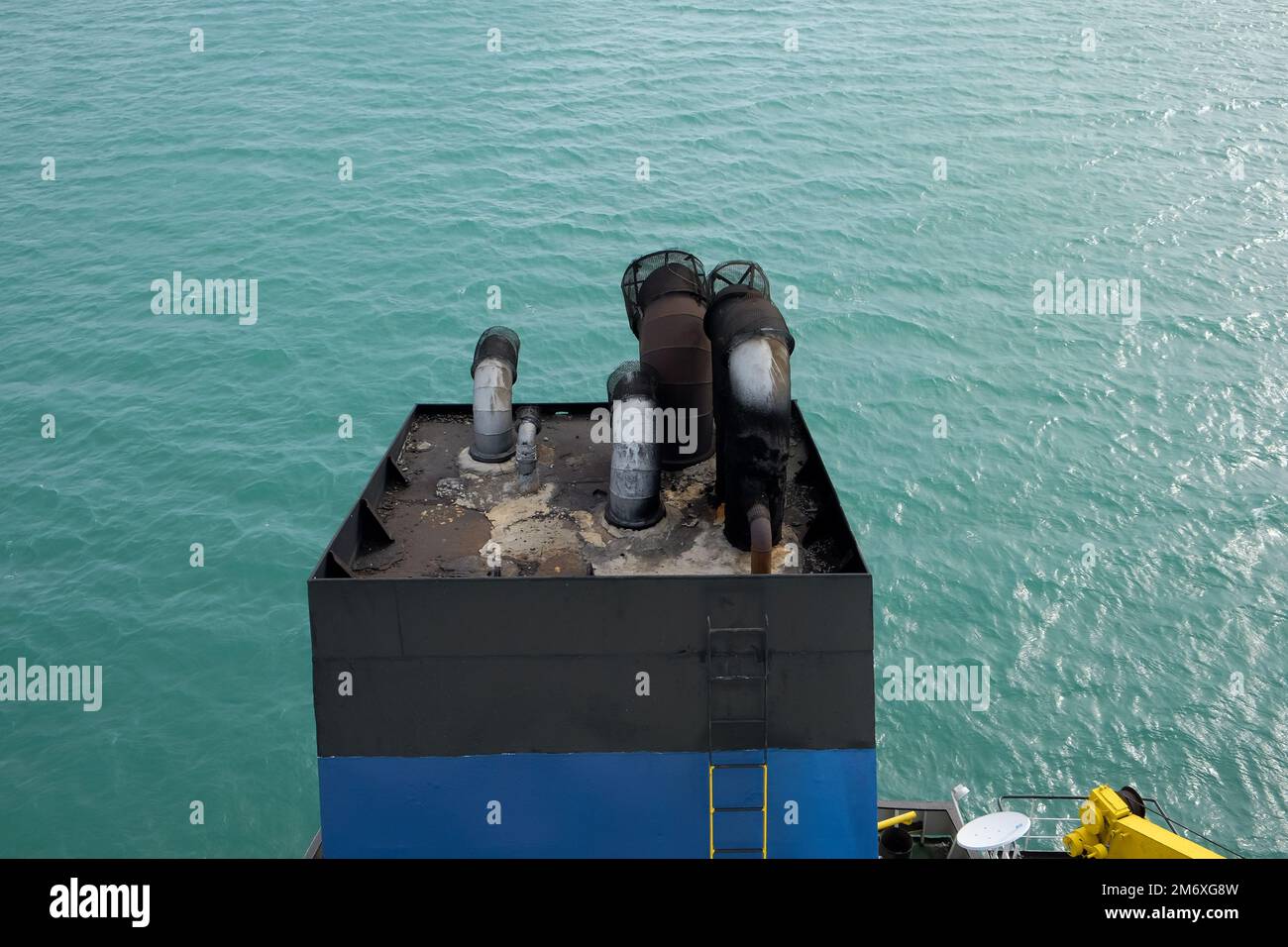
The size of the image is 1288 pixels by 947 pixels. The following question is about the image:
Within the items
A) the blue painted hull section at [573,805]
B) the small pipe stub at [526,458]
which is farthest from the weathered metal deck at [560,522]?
the blue painted hull section at [573,805]

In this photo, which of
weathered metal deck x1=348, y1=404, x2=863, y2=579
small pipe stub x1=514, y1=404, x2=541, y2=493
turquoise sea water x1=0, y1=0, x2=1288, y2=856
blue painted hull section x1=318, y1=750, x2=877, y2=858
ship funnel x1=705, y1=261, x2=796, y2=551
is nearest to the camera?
blue painted hull section x1=318, y1=750, x2=877, y2=858

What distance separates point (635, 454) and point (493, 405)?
3.29 meters

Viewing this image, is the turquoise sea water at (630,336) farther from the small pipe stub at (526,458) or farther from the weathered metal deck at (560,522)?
the small pipe stub at (526,458)

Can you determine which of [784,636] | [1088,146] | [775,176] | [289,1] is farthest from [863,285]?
[289,1]

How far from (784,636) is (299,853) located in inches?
547

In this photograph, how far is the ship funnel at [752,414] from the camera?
13.0 meters

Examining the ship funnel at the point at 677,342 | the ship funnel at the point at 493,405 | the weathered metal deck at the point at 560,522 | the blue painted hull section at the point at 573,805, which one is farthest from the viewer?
the ship funnel at the point at 493,405

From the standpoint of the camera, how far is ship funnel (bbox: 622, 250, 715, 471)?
15.6 meters

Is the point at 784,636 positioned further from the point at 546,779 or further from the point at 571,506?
the point at 571,506

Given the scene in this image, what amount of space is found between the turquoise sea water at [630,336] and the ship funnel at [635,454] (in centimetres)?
1157

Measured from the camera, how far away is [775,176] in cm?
4722

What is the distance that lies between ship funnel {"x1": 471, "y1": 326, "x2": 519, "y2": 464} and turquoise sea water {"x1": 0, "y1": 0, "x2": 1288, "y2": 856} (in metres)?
10.4

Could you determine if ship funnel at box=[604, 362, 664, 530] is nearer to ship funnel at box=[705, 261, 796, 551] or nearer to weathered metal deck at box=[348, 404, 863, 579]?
weathered metal deck at box=[348, 404, 863, 579]

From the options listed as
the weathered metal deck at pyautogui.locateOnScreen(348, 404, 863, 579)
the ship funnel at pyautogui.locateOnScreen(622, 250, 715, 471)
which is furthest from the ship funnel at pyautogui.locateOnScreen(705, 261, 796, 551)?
the ship funnel at pyautogui.locateOnScreen(622, 250, 715, 471)
